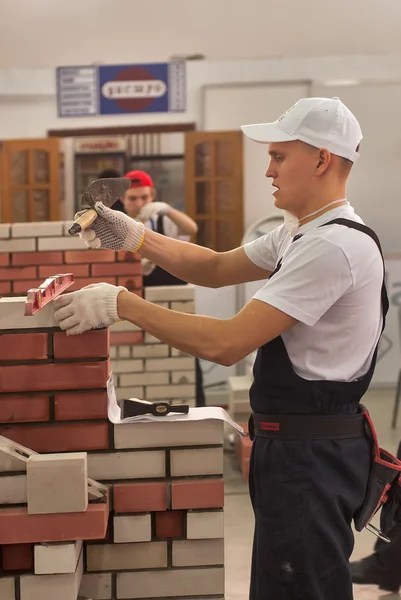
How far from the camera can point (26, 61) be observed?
628 centimetres

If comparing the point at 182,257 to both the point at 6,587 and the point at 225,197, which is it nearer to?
the point at 6,587

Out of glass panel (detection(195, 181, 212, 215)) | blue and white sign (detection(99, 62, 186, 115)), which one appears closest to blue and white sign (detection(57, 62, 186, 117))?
blue and white sign (detection(99, 62, 186, 115))

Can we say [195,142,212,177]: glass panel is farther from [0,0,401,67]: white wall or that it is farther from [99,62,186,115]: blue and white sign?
[0,0,401,67]: white wall

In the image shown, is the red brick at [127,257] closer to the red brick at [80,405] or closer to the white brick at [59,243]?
the white brick at [59,243]

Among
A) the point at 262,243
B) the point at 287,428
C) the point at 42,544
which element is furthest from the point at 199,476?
the point at 262,243

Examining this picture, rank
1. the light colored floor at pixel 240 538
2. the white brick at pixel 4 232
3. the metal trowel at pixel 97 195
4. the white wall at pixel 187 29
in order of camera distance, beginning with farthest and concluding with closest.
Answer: the white wall at pixel 187 29, the white brick at pixel 4 232, the light colored floor at pixel 240 538, the metal trowel at pixel 97 195

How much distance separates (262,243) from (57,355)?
0.70 meters

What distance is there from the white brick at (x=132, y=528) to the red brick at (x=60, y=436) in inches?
7.4

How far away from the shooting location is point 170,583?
1.78 m

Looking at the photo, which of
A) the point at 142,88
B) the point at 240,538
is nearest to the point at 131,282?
the point at 240,538

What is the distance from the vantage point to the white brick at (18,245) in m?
3.49

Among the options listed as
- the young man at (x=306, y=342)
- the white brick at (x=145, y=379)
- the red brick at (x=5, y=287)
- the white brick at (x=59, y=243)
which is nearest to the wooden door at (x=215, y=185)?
the white brick at (x=145, y=379)

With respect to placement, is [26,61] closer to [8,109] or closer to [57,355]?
[8,109]

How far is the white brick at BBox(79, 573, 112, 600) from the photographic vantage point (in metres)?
1.77
